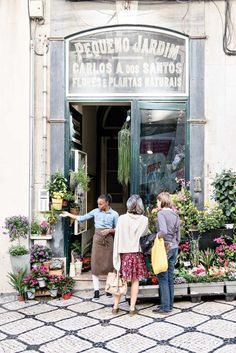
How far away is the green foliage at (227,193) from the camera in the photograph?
262 inches

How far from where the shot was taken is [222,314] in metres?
5.54

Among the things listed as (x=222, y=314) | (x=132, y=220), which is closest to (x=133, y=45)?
(x=132, y=220)

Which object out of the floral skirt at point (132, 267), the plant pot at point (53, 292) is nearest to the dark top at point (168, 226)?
the floral skirt at point (132, 267)

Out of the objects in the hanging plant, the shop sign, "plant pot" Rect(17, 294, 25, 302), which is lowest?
"plant pot" Rect(17, 294, 25, 302)

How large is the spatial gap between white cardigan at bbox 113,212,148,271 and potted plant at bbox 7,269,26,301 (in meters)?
1.67

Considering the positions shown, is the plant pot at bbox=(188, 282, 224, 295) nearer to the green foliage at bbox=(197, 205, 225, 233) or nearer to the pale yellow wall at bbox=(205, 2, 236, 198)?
the green foliage at bbox=(197, 205, 225, 233)

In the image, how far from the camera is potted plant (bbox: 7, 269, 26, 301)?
21.0ft

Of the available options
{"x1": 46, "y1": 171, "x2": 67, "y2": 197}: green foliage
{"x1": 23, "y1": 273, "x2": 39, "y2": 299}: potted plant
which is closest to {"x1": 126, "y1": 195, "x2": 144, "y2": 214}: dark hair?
{"x1": 46, "y1": 171, "x2": 67, "y2": 197}: green foliage

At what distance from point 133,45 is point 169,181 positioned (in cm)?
236

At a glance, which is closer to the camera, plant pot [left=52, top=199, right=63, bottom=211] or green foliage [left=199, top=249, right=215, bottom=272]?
green foliage [left=199, top=249, right=215, bottom=272]

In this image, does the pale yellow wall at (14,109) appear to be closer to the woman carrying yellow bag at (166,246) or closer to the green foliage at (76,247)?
the green foliage at (76,247)

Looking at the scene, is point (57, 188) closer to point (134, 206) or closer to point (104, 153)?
point (134, 206)

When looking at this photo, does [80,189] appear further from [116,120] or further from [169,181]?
[116,120]

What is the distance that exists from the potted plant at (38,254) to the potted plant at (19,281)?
0.76 ft
